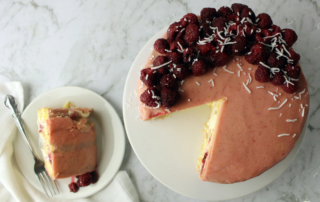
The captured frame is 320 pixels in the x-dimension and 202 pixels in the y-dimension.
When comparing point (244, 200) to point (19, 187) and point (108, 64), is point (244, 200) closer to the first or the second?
point (108, 64)

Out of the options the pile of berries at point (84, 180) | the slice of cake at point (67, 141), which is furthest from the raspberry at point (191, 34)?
the pile of berries at point (84, 180)

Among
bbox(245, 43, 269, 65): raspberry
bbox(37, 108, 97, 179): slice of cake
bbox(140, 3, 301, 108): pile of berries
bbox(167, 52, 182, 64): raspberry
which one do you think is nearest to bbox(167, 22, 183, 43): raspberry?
bbox(140, 3, 301, 108): pile of berries

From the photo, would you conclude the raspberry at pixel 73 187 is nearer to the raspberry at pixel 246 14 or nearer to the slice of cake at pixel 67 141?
the slice of cake at pixel 67 141

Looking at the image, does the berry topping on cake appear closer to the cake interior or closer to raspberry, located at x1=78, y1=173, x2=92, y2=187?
the cake interior

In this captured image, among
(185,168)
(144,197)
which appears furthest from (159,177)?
(144,197)

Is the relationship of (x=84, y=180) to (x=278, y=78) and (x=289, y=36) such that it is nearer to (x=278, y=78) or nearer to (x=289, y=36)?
(x=278, y=78)

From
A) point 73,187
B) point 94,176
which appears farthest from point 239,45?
point 73,187
